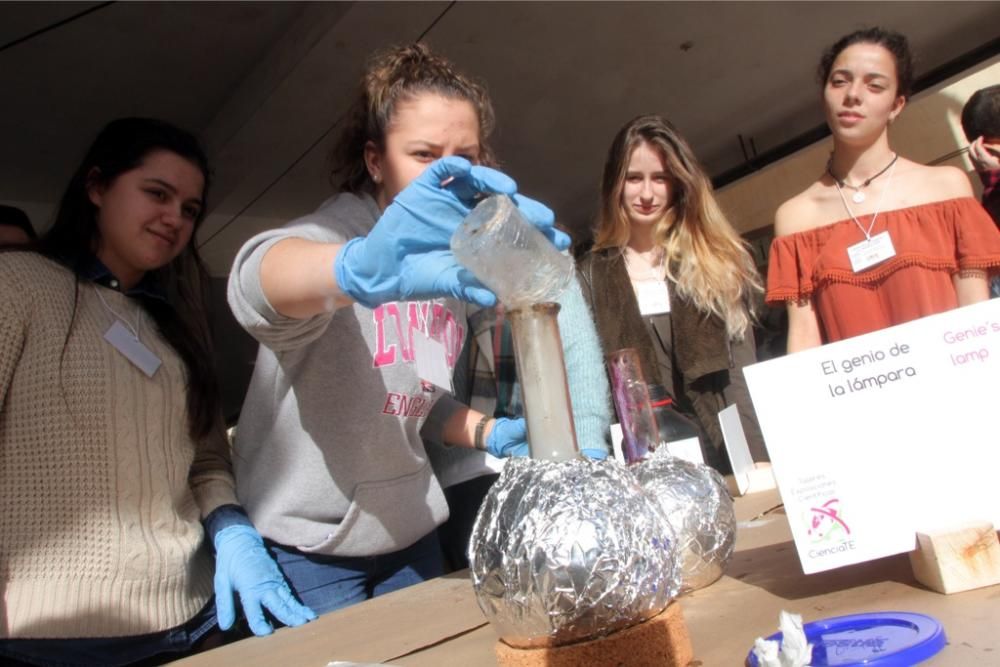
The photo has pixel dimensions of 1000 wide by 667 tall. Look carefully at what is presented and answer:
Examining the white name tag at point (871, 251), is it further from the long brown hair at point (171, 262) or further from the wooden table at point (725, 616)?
the long brown hair at point (171, 262)

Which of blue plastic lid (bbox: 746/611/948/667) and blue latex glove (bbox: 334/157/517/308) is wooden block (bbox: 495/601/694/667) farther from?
blue latex glove (bbox: 334/157/517/308)

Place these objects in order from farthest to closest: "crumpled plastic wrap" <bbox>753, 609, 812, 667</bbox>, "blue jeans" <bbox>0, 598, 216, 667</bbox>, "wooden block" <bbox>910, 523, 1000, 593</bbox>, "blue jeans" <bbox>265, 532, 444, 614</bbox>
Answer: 1. "blue jeans" <bbox>265, 532, 444, 614</bbox>
2. "blue jeans" <bbox>0, 598, 216, 667</bbox>
3. "wooden block" <bbox>910, 523, 1000, 593</bbox>
4. "crumpled plastic wrap" <bbox>753, 609, 812, 667</bbox>

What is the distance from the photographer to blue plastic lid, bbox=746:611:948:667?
387 mm

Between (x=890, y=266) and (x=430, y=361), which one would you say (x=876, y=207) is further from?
(x=430, y=361)

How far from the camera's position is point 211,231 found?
404 cm

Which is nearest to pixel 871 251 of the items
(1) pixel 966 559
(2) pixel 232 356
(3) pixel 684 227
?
(3) pixel 684 227

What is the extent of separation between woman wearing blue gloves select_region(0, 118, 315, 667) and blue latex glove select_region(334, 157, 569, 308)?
451 millimetres

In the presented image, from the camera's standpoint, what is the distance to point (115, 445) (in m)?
0.91

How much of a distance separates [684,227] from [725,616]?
45.6 inches

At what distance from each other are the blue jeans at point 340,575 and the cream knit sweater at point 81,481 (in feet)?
0.49

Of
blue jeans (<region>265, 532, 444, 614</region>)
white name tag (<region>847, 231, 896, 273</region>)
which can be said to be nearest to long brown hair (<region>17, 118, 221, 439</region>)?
blue jeans (<region>265, 532, 444, 614</region>)

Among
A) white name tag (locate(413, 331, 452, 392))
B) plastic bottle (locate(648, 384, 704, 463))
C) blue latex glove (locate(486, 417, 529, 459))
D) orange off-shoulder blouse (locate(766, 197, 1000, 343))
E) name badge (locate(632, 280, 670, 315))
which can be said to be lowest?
plastic bottle (locate(648, 384, 704, 463))

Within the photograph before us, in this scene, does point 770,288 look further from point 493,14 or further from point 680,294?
point 493,14

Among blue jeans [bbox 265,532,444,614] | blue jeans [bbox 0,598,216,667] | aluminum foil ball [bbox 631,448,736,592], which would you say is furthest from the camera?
blue jeans [bbox 265,532,444,614]
